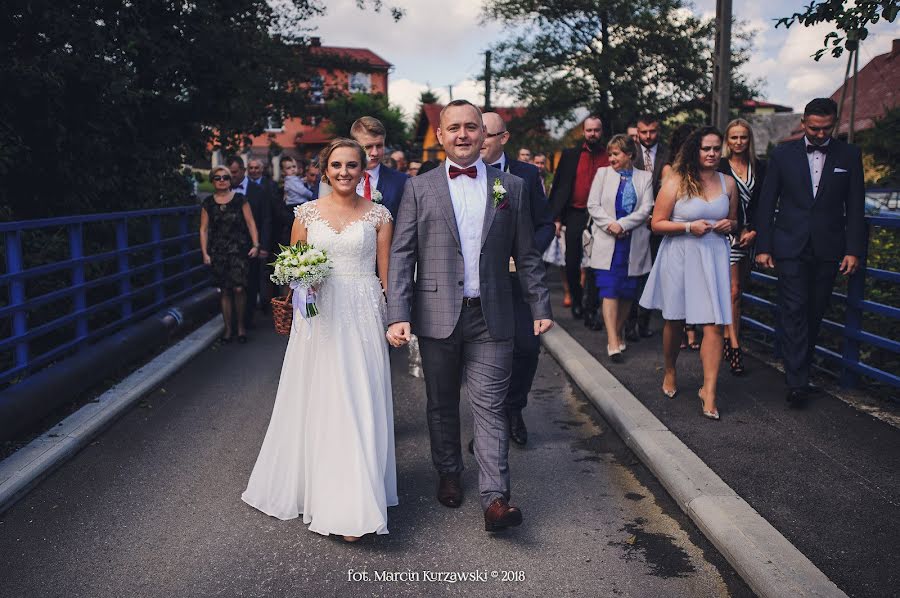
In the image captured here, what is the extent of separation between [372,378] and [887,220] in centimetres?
420

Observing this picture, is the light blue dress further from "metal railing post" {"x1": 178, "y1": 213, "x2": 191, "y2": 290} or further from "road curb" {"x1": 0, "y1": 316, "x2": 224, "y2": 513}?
"metal railing post" {"x1": 178, "y1": 213, "x2": 191, "y2": 290}

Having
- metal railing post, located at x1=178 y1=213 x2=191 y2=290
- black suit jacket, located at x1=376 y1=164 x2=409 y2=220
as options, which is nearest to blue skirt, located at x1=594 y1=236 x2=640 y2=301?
black suit jacket, located at x1=376 y1=164 x2=409 y2=220

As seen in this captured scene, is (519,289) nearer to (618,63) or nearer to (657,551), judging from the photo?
(657,551)

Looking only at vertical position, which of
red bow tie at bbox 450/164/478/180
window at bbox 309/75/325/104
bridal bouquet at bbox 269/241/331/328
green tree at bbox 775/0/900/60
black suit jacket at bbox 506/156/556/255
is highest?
window at bbox 309/75/325/104

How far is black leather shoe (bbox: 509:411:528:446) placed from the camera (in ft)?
20.2

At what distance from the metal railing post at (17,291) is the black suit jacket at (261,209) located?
492 centimetres

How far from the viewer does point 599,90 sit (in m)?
39.1

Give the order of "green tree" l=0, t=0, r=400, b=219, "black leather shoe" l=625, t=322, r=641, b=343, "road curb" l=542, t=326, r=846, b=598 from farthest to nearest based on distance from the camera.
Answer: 1. "black leather shoe" l=625, t=322, r=641, b=343
2. "green tree" l=0, t=0, r=400, b=219
3. "road curb" l=542, t=326, r=846, b=598

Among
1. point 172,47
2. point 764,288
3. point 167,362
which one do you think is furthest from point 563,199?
point 172,47

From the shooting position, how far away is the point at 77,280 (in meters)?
7.76

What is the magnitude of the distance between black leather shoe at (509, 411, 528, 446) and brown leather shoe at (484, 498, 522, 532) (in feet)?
5.70

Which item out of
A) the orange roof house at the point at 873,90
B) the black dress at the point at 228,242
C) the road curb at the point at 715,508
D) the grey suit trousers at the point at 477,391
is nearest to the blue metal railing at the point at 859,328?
the road curb at the point at 715,508

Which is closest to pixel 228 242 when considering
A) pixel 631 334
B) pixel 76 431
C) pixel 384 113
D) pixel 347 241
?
pixel 76 431

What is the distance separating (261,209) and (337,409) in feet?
23.9
